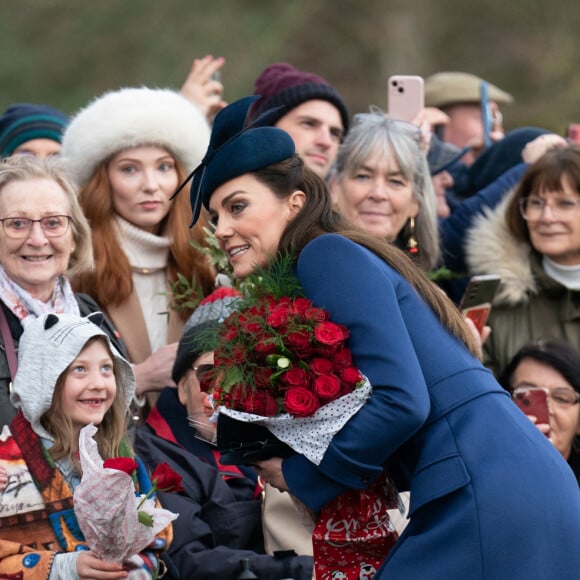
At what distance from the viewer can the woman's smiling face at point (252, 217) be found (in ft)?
13.0

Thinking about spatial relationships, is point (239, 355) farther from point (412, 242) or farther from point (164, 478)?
point (412, 242)

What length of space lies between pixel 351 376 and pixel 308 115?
10.5 feet

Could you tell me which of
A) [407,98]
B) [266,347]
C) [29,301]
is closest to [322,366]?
[266,347]

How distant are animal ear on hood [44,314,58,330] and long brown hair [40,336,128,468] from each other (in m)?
0.15

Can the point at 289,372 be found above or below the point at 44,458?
above

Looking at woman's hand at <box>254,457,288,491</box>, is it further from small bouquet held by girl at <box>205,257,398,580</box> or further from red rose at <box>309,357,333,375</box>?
red rose at <box>309,357,333,375</box>

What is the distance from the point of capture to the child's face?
14.6ft

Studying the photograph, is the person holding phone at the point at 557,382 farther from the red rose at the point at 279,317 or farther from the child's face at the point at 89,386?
the red rose at the point at 279,317

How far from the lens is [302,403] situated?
3584mm

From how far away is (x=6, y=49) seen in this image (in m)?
16.5

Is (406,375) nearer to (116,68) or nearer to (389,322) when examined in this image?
(389,322)

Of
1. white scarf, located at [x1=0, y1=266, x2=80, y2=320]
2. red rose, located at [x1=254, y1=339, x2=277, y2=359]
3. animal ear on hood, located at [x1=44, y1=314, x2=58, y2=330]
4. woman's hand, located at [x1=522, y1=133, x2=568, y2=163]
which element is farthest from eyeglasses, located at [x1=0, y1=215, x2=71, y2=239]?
woman's hand, located at [x1=522, y1=133, x2=568, y2=163]

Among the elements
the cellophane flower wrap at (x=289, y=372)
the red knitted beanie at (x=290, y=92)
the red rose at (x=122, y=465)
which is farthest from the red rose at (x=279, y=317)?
the red knitted beanie at (x=290, y=92)

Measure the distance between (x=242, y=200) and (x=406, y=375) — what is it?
85 centimetres
